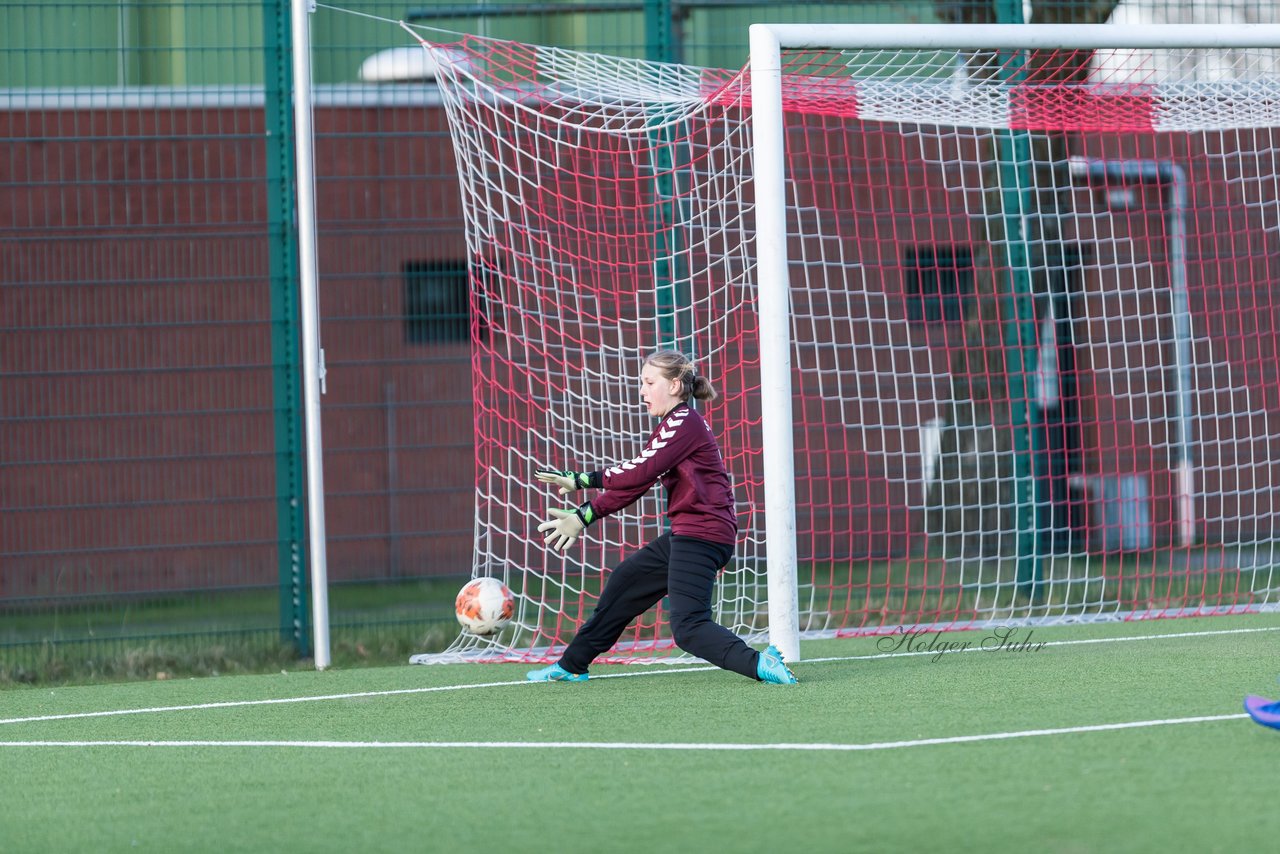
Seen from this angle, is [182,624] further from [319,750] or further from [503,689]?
[319,750]

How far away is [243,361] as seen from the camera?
29.4 ft

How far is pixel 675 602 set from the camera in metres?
5.92

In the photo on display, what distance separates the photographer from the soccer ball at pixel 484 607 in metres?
6.66

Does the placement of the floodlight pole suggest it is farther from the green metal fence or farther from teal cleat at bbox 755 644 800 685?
teal cleat at bbox 755 644 800 685

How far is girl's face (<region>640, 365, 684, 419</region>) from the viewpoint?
604 cm

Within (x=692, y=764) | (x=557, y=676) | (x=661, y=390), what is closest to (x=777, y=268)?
(x=661, y=390)

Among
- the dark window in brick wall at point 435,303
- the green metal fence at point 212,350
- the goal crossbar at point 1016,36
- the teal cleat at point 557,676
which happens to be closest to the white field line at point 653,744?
the teal cleat at point 557,676

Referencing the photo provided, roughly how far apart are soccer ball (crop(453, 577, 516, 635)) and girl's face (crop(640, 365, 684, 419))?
123cm

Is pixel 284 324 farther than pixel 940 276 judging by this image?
No

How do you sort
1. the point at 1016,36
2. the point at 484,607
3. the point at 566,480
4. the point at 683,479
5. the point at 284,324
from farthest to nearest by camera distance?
1. the point at 284,324
2. the point at 1016,36
3. the point at 484,607
4. the point at 683,479
5. the point at 566,480

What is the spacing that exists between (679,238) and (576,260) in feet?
1.89

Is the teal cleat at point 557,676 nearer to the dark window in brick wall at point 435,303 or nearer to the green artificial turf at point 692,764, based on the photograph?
the green artificial turf at point 692,764

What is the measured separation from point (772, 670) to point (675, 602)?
17.8 inches

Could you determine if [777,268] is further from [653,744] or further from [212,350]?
[212,350]
